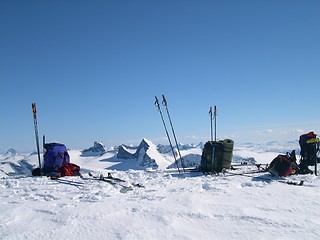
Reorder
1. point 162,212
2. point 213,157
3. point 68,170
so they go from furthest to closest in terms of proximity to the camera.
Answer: point 213,157
point 68,170
point 162,212

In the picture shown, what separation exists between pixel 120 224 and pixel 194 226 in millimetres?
1506

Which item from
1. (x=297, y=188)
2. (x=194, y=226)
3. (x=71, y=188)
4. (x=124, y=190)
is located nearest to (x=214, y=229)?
(x=194, y=226)

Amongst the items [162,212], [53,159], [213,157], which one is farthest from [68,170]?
[162,212]

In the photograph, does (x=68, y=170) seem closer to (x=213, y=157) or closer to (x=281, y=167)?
(x=213, y=157)

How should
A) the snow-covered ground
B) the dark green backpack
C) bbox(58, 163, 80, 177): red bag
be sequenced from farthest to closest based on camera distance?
the dark green backpack, bbox(58, 163, 80, 177): red bag, the snow-covered ground

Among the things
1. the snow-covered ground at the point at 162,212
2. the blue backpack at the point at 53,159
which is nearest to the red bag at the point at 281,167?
the snow-covered ground at the point at 162,212

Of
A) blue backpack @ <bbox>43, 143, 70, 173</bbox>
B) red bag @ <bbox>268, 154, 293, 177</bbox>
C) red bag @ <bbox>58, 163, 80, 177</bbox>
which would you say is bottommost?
red bag @ <bbox>268, 154, 293, 177</bbox>

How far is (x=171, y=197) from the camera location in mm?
7477

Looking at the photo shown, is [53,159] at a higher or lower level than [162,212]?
higher

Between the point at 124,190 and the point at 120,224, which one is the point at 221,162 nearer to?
the point at 124,190

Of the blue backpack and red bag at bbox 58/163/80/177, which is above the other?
the blue backpack

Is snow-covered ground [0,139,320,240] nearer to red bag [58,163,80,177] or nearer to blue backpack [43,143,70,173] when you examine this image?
red bag [58,163,80,177]

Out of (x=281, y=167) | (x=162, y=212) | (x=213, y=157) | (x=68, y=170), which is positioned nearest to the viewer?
(x=162, y=212)

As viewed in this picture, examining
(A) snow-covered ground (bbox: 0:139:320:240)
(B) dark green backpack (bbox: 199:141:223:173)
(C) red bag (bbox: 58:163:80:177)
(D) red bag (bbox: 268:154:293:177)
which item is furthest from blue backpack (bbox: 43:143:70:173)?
(D) red bag (bbox: 268:154:293:177)
